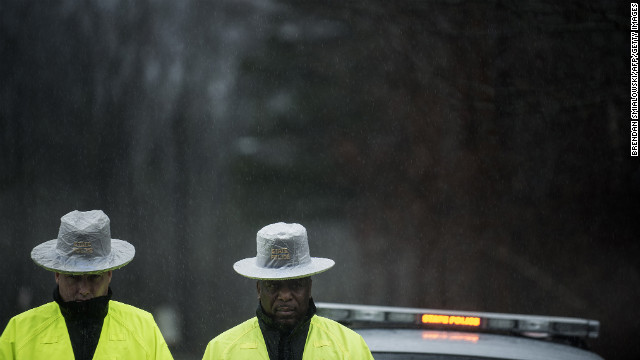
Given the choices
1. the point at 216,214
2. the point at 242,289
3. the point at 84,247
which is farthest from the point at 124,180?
the point at 84,247

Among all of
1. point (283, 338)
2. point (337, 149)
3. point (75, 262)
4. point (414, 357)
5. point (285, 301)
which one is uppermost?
point (337, 149)

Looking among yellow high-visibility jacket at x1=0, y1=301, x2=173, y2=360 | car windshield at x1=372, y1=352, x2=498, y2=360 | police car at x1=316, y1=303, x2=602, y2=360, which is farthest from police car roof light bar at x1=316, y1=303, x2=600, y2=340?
yellow high-visibility jacket at x1=0, y1=301, x2=173, y2=360

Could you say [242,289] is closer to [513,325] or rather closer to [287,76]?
[287,76]

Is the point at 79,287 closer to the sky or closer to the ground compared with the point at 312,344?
closer to the sky

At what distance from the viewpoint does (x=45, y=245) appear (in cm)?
333

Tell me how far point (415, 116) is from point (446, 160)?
39 centimetres

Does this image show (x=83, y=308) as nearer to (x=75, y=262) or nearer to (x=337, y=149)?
(x=75, y=262)

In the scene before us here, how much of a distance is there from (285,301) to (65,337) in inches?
37.0

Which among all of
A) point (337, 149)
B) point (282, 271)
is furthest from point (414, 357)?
point (337, 149)

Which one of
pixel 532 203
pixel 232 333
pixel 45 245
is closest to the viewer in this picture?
pixel 232 333

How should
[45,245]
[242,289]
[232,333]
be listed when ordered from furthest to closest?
[242,289] < [45,245] < [232,333]

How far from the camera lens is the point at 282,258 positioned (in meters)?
3.06

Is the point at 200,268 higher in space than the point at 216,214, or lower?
lower

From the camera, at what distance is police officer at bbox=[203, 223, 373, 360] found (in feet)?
9.86
